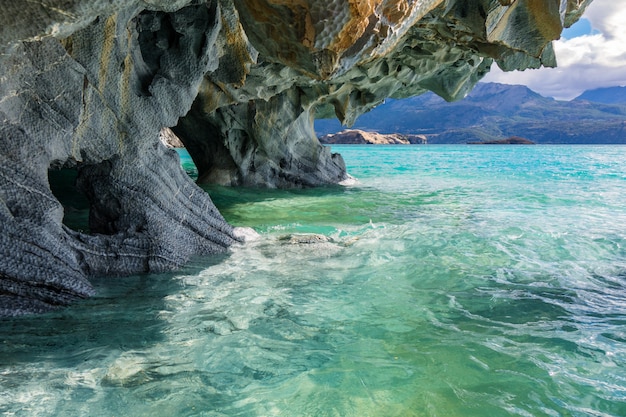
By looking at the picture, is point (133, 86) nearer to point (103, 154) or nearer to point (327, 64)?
point (103, 154)

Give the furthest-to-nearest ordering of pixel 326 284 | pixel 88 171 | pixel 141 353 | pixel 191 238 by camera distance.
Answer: pixel 191 238
pixel 88 171
pixel 326 284
pixel 141 353

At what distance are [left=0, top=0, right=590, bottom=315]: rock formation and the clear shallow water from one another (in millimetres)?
501

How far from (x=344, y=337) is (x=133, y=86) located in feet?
13.2

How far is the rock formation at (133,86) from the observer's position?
13.2 feet

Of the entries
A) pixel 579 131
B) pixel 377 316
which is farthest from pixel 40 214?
pixel 579 131

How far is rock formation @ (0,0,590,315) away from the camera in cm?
403

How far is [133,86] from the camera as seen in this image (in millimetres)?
5770

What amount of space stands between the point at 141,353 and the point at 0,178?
214cm

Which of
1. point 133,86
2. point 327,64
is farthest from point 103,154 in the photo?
point 327,64

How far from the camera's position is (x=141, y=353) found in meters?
3.45

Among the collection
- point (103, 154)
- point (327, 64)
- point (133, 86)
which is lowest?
point (103, 154)

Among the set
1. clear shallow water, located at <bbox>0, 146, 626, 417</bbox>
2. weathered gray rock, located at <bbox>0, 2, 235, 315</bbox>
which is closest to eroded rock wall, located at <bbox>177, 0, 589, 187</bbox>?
weathered gray rock, located at <bbox>0, 2, 235, 315</bbox>

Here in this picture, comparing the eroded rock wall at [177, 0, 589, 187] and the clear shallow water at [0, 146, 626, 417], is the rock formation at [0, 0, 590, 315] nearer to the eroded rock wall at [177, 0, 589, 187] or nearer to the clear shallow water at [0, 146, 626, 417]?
the eroded rock wall at [177, 0, 589, 187]

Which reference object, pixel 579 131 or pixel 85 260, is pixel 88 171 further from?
pixel 579 131
